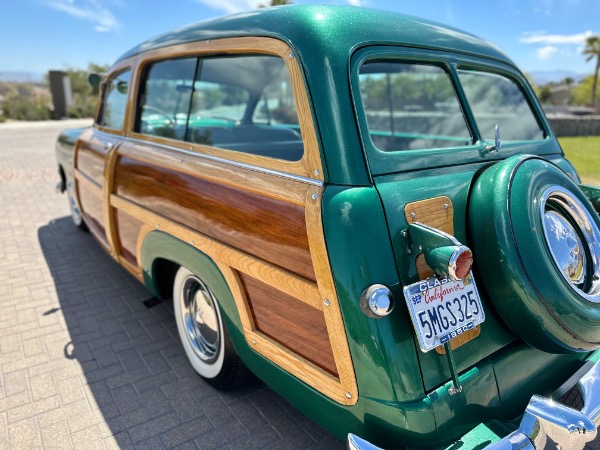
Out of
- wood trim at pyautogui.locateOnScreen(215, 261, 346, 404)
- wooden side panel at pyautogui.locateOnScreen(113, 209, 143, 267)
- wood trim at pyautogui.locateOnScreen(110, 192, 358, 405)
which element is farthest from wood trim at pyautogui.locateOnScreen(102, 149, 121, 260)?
wood trim at pyautogui.locateOnScreen(215, 261, 346, 404)

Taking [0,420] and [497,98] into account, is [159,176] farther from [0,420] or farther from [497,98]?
[497,98]

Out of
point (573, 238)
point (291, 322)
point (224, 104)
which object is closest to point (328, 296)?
point (291, 322)

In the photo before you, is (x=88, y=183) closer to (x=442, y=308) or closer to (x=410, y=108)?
(x=442, y=308)

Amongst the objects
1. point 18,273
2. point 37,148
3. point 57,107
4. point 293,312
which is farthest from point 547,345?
point 57,107

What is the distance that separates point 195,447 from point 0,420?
1.00 meters

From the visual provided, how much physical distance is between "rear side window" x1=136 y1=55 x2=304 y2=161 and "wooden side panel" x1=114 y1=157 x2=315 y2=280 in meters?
0.44

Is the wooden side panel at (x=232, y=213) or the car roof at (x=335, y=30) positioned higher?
the car roof at (x=335, y=30)

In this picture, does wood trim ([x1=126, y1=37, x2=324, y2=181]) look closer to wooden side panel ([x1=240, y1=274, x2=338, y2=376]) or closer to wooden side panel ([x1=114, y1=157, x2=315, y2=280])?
wooden side panel ([x1=114, y1=157, x2=315, y2=280])

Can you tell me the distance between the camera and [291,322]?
1.74 m

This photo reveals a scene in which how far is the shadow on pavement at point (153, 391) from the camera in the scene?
2146 millimetres

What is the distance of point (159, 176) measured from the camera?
8.12 ft

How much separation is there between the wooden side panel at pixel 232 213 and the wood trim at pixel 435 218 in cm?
37

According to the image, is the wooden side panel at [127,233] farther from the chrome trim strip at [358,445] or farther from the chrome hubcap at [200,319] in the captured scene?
the chrome trim strip at [358,445]

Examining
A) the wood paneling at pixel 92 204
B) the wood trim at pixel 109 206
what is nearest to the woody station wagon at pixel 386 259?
the wood trim at pixel 109 206
